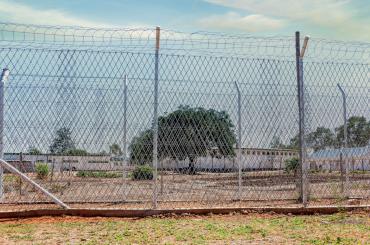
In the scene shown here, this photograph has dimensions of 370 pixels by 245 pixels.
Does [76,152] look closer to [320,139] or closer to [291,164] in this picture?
[291,164]

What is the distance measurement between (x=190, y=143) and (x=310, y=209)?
7.23 feet

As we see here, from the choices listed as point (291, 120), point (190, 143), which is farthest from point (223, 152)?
point (291, 120)

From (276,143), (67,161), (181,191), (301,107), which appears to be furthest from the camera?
(181,191)

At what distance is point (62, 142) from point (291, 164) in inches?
154

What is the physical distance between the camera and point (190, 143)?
8.53m

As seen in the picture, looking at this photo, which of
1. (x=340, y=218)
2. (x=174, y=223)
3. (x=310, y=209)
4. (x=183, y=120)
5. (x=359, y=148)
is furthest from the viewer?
(x=359, y=148)

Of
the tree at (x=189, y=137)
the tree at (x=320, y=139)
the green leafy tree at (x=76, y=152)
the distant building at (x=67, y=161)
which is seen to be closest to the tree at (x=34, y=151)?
the distant building at (x=67, y=161)

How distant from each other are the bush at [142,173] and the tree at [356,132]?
3.40 meters

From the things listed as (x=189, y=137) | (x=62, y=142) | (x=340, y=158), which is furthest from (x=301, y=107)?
(x=62, y=142)

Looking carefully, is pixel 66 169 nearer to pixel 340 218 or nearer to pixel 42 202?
pixel 42 202

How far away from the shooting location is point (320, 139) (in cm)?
896

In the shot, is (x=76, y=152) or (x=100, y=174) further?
(x=100, y=174)

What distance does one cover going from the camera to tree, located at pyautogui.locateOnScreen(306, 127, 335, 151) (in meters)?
8.57

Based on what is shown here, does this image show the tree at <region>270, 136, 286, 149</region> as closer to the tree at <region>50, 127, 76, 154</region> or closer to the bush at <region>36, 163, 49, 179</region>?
the tree at <region>50, 127, 76, 154</region>
